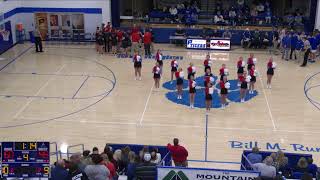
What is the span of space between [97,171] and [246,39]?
73.3ft

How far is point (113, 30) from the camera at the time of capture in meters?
31.0

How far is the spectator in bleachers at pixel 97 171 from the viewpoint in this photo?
11.7m

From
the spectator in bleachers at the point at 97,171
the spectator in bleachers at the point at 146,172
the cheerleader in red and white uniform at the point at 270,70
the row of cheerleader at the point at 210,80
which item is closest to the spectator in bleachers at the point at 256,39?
the row of cheerleader at the point at 210,80

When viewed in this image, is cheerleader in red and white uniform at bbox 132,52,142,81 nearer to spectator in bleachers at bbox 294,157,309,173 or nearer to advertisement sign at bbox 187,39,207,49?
advertisement sign at bbox 187,39,207,49

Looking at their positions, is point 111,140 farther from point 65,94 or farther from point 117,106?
point 65,94

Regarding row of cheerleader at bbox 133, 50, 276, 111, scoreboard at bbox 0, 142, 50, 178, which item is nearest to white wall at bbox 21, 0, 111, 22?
row of cheerleader at bbox 133, 50, 276, 111

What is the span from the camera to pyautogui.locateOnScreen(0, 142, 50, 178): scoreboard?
42.8 feet

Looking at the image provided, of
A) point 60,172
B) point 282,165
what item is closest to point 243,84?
point 282,165

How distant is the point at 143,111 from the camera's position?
69.6 feet

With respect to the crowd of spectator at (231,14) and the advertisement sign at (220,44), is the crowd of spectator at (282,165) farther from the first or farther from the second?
the crowd of spectator at (231,14)

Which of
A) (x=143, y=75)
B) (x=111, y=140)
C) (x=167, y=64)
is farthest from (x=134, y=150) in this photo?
(x=167, y=64)

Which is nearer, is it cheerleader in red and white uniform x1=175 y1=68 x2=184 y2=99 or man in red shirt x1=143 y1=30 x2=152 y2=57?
cheerleader in red and white uniform x1=175 y1=68 x2=184 y2=99

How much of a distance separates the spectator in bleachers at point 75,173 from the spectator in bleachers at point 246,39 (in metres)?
21.7

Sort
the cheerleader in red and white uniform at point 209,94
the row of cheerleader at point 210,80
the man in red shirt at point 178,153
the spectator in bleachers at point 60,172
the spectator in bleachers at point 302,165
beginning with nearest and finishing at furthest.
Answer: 1. the spectator in bleachers at point 60,172
2. the spectator in bleachers at point 302,165
3. the man in red shirt at point 178,153
4. the cheerleader in red and white uniform at point 209,94
5. the row of cheerleader at point 210,80
